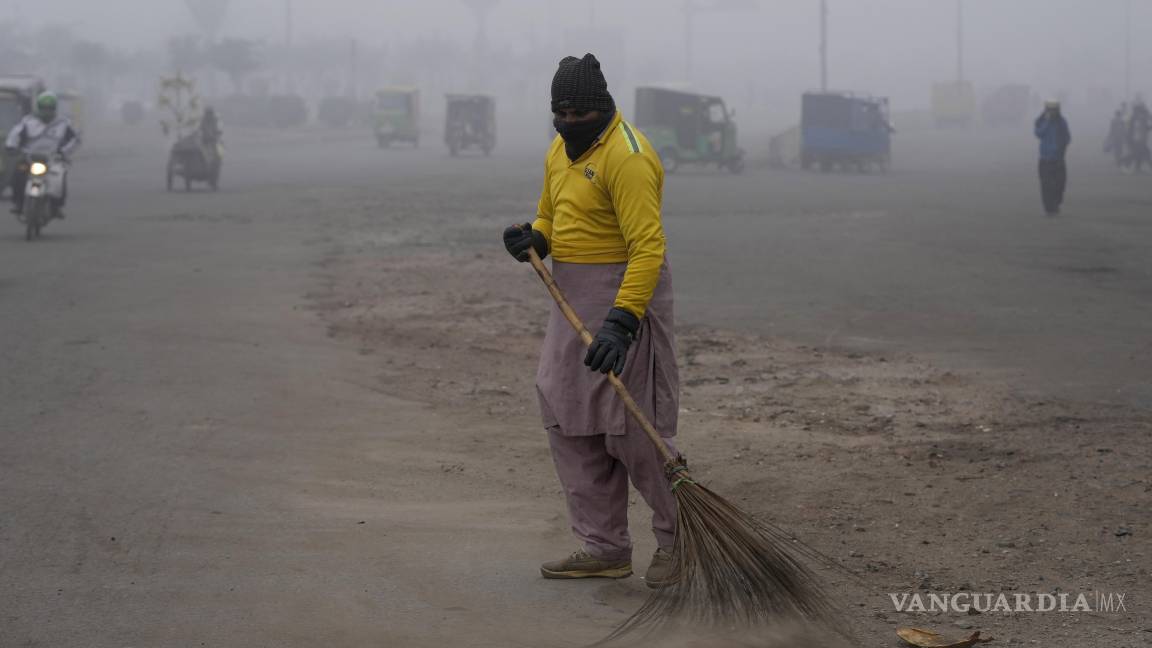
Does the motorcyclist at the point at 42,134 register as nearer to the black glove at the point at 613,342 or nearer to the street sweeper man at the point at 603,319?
the street sweeper man at the point at 603,319

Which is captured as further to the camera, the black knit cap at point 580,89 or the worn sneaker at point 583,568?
the worn sneaker at point 583,568

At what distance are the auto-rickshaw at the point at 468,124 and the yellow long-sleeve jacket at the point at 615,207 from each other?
43021 mm

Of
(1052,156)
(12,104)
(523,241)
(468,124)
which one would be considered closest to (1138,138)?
(1052,156)

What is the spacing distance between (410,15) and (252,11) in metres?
23.9

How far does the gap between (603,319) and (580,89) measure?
28.5 inches

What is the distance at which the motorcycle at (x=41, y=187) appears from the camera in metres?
15.9

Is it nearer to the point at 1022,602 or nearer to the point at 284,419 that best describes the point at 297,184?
the point at 284,419

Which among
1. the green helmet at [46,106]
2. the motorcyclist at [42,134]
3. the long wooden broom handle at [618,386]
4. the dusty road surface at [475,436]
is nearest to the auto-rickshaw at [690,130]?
the dusty road surface at [475,436]

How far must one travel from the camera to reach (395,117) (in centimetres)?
5172

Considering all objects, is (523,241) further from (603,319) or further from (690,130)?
(690,130)

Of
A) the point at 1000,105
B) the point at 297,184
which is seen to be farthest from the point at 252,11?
the point at 297,184

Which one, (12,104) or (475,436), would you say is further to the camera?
(12,104)

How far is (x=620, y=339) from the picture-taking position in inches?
169

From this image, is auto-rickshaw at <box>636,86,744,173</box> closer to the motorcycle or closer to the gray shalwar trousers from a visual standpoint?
the motorcycle
